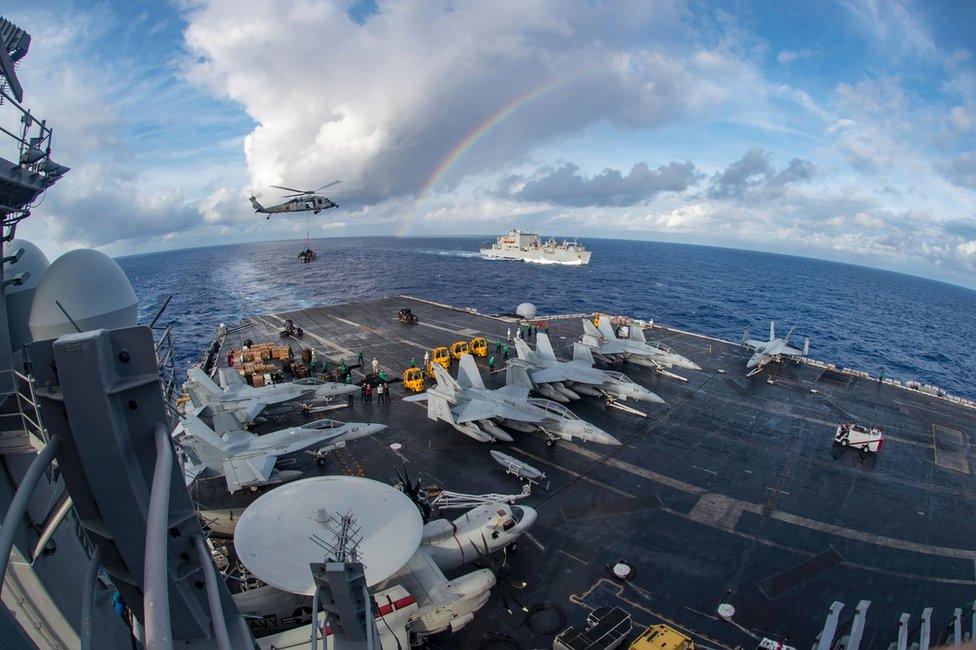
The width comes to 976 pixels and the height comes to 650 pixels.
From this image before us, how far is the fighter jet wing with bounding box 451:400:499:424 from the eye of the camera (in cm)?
3331

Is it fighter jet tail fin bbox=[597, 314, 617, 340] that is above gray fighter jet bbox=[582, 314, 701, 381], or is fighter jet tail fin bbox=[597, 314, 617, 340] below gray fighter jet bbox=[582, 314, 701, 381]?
above

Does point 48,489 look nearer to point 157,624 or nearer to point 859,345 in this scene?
point 157,624

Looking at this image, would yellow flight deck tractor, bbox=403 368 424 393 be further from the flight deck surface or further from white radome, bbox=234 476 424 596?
white radome, bbox=234 476 424 596

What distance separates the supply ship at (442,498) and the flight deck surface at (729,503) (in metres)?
0.17

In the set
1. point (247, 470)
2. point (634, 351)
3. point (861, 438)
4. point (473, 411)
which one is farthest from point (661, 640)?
point (634, 351)

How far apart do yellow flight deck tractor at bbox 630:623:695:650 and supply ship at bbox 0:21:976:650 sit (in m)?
0.16

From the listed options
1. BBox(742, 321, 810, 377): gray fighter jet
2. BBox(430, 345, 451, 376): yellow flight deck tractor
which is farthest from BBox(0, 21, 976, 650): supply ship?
BBox(430, 345, 451, 376): yellow flight deck tractor

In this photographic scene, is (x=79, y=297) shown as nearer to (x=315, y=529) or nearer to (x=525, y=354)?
(x=315, y=529)

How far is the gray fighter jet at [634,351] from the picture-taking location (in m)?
49.8

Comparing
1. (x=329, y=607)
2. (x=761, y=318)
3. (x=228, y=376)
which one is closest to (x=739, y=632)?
(x=329, y=607)

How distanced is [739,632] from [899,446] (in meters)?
27.5

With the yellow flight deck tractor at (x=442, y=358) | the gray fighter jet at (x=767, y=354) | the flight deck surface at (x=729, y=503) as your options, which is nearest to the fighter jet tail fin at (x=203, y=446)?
the flight deck surface at (x=729, y=503)

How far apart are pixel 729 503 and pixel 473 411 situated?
17.2m

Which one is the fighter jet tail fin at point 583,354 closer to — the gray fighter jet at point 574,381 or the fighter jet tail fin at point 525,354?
the gray fighter jet at point 574,381
